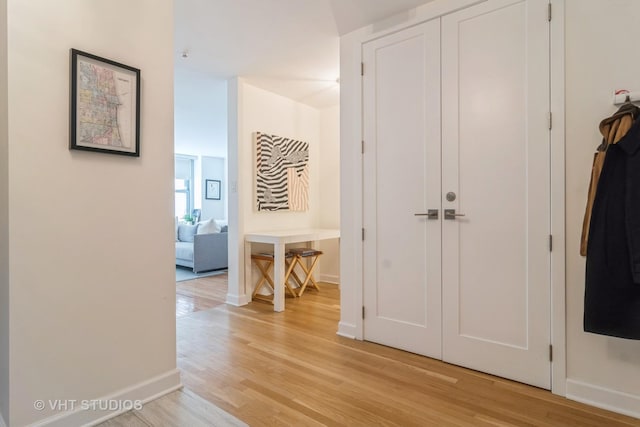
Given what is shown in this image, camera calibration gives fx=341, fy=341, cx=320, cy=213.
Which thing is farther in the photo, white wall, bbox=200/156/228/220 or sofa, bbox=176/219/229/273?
white wall, bbox=200/156/228/220

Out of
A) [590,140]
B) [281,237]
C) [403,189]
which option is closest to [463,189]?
[403,189]

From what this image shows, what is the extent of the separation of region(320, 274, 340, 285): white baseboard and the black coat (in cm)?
322

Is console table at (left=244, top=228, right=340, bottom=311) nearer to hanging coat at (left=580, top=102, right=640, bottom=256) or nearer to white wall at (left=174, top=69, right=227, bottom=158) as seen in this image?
white wall at (left=174, top=69, right=227, bottom=158)

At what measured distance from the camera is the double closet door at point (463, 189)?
6.26 feet

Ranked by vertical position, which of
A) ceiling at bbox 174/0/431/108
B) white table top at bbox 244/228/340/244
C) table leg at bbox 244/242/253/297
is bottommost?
table leg at bbox 244/242/253/297

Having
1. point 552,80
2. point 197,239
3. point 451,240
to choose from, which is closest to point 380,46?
point 552,80

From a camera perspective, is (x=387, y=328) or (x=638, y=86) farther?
(x=387, y=328)

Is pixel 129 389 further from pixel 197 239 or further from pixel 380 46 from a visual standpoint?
pixel 197 239

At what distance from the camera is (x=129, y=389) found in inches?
67.5

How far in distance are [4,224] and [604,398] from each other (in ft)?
9.44

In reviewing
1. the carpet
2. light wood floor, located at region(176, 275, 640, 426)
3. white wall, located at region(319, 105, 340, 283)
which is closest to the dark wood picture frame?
the carpet

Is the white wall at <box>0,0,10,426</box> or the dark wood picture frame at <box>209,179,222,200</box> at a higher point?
the dark wood picture frame at <box>209,179,222,200</box>

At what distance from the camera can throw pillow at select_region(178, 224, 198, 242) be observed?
627cm

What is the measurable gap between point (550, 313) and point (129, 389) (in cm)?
224
